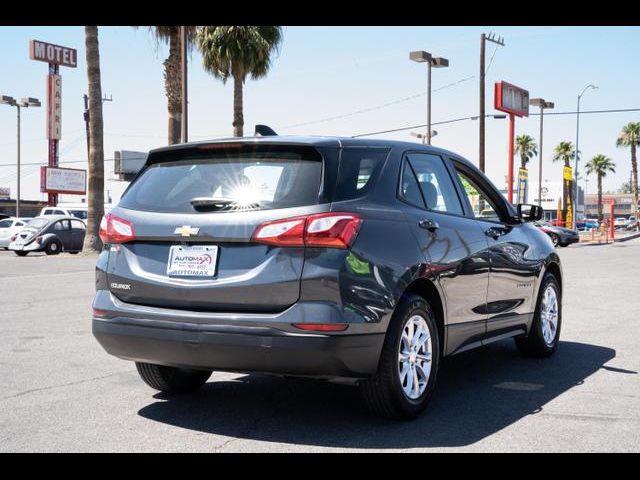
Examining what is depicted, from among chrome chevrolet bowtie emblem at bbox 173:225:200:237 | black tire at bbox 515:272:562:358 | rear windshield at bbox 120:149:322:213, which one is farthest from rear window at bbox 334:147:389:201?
black tire at bbox 515:272:562:358

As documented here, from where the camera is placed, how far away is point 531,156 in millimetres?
104000

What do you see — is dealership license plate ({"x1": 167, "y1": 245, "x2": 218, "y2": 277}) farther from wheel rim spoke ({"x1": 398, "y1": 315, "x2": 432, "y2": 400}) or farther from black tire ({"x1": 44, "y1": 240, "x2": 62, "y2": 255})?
black tire ({"x1": 44, "y1": 240, "x2": 62, "y2": 255})

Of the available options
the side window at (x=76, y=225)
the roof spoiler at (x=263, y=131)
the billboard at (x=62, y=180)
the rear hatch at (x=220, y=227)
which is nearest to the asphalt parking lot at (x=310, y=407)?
the rear hatch at (x=220, y=227)

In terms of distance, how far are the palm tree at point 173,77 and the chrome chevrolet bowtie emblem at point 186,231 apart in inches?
978

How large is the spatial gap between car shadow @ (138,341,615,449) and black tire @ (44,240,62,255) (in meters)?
25.0

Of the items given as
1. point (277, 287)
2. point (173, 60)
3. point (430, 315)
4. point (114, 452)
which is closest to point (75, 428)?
point (114, 452)

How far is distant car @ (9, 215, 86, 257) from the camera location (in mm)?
29203

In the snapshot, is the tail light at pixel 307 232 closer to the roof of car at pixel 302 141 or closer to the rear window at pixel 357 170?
the rear window at pixel 357 170

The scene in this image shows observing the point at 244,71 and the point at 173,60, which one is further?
the point at 244,71

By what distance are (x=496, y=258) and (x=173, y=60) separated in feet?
83.7

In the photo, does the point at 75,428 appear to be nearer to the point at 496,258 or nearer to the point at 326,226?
the point at 326,226

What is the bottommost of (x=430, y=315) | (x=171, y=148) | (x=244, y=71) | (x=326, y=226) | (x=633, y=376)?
(x=633, y=376)
